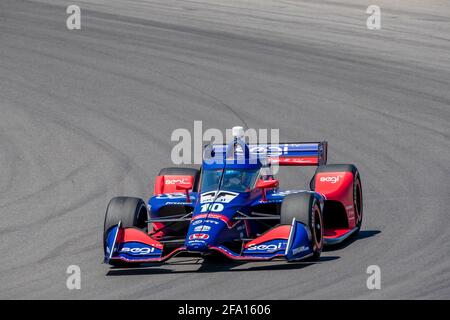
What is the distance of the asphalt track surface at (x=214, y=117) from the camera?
1407cm

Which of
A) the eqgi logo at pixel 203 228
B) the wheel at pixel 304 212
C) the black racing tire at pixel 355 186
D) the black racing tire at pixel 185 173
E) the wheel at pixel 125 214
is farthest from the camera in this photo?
the black racing tire at pixel 185 173

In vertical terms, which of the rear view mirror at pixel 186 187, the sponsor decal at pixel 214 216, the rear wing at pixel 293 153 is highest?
the rear wing at pixel 293 153

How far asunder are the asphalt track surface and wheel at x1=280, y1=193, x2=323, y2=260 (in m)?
0.29

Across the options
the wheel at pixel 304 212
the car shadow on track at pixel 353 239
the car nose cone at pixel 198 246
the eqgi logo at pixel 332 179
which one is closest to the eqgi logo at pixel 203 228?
the car nose cone at pixel 198 246

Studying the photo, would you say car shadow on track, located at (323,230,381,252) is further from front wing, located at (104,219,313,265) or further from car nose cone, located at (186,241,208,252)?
car nose cone, located at (186,241,208,252)

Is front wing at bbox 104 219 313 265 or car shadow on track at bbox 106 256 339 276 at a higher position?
front wing at bbox 104 219 313 265

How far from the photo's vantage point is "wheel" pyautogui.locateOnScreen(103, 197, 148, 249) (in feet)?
49.3

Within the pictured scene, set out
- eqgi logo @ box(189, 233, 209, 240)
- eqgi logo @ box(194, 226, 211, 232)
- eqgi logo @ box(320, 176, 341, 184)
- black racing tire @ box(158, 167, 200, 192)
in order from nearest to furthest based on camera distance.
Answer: eqgi logo @ box(189, 233, 209, 240) < eqgi logo @ box(194, 226, 211, 232) < eqgi logo @ box(320, 176, 341, 184) < black racing tire @ box(158, 167, 200, 192)

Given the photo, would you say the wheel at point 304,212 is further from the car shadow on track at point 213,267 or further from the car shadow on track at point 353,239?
the car shadow on track at point 353,239

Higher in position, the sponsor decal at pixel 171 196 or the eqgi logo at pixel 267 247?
the sponsor decal at pixel 171 196

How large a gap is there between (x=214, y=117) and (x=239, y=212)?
31.3ft

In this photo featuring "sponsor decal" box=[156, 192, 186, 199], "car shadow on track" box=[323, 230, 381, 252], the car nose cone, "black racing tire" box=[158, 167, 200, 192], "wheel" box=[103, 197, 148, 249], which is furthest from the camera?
"black racing tire" box=[158, 167, 200, 192]

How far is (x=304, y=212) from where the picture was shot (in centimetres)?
1446

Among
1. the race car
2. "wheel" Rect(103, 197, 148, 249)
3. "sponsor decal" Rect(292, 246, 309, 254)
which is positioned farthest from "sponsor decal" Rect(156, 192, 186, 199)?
"sponsor decal" Rect(292, 246, 309, 254)
